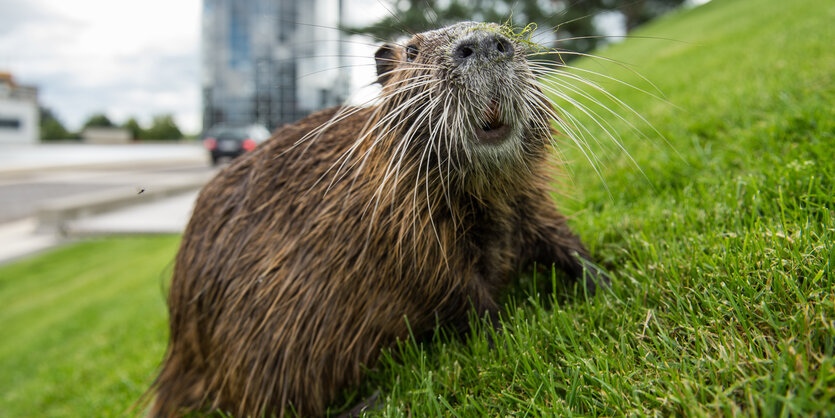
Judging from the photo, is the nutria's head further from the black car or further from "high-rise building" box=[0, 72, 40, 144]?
"high-rise building" box=[0, 72, 40, 144]

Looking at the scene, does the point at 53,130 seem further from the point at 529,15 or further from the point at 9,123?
the point at 529,15

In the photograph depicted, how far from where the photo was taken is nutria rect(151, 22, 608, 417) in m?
1.50

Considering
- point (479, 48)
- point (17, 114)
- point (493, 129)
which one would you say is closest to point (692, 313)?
point (493, 129)

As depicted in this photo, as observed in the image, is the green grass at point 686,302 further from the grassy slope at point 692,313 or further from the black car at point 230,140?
the black car at point 230,140

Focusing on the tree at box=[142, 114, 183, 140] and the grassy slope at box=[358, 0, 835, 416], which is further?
the tree at box=[142, 114, 183, 140]

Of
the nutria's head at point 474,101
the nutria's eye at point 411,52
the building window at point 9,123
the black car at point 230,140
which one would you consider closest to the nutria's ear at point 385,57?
the nutria's eye at point 411,52

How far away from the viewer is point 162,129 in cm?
1439

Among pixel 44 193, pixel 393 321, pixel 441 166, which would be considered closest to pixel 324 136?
pixel 441 166

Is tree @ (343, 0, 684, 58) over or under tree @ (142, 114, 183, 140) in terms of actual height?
over

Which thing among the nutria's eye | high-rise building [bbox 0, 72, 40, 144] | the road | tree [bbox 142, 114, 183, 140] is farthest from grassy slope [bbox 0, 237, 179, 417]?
high-rise building [bbox 0, 72, 40, 144]

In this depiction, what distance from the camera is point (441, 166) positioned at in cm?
160

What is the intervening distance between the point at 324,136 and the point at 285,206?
1.09 feet

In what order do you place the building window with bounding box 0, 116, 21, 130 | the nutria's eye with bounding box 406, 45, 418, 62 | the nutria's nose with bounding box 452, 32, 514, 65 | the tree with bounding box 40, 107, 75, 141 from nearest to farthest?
the nutria's nose with bounding box 452, 32, 514, 65, the nutria's eye with bounding box 406, 45, 418, 62, the tree with bounding box 40, 107, 75, 141, the building window with bounding box 0, 116, 21, 130

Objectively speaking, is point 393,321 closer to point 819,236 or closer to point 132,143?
point 819,236
